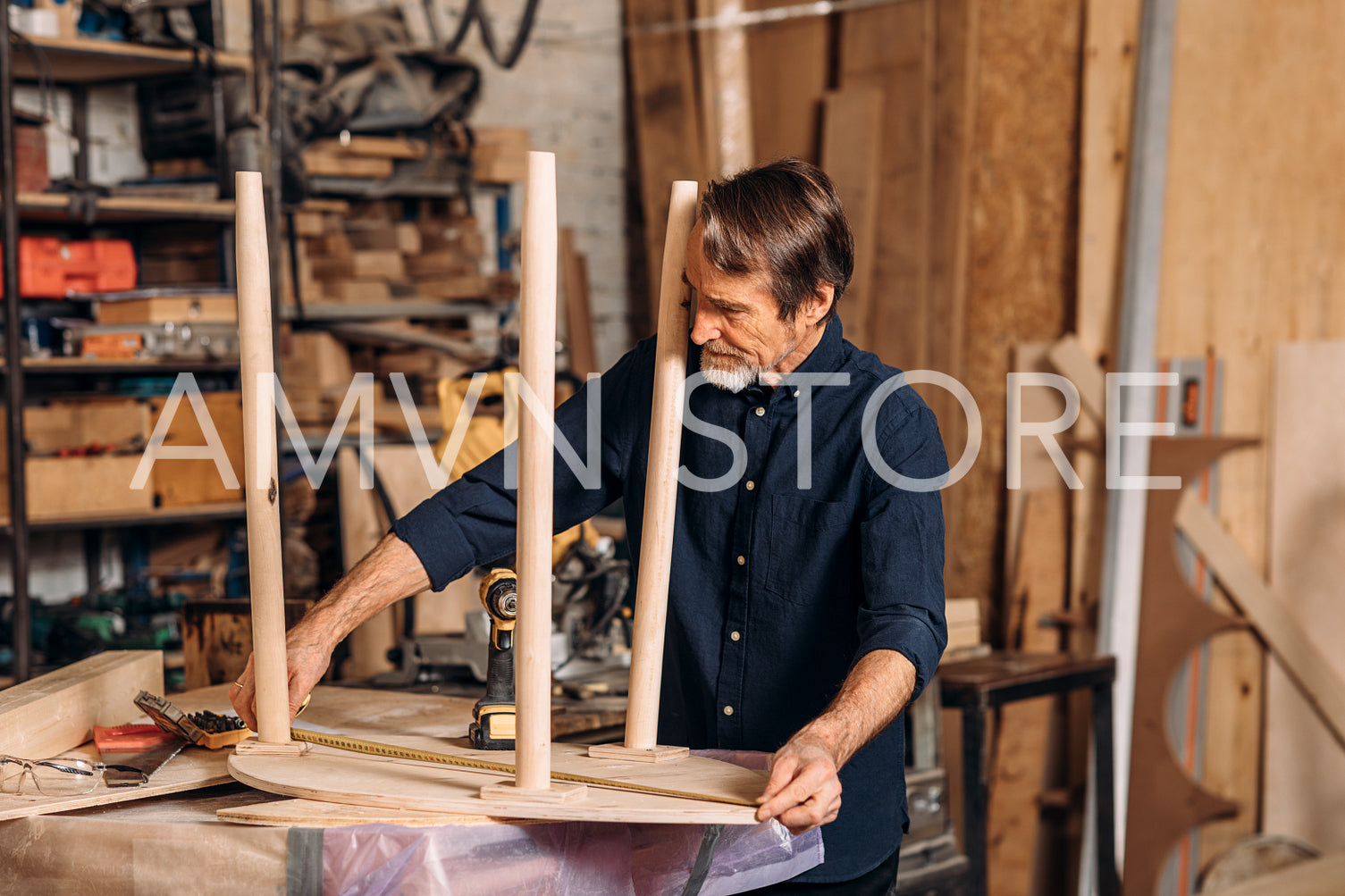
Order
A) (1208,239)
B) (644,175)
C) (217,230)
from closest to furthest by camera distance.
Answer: (1208,239) < (217,230) < (644,175)

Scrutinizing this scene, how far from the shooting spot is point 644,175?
16.2 feet

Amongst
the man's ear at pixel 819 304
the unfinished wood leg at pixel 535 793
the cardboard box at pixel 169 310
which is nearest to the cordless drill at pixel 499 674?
the unfinished wood leg at pixel 535 793

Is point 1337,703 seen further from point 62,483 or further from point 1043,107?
point 62,483

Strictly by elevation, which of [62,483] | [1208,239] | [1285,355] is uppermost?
[1208,239]

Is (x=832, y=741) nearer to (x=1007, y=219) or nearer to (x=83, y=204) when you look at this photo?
(x=1007, y=219)

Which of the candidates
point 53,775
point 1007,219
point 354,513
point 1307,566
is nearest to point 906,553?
point 53,775

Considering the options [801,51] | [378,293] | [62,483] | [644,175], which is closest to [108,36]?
[378,293]

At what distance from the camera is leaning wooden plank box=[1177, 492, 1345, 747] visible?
10.2ft

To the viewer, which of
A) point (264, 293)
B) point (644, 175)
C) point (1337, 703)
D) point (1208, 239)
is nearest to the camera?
point (264, 293)

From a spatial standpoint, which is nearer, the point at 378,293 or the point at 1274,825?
the point at 1274,825

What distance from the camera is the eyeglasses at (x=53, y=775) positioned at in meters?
1.40

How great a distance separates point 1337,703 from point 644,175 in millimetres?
3118

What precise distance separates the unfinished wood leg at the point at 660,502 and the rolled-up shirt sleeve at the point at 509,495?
32cm

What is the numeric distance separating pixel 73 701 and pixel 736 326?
3.38ft
